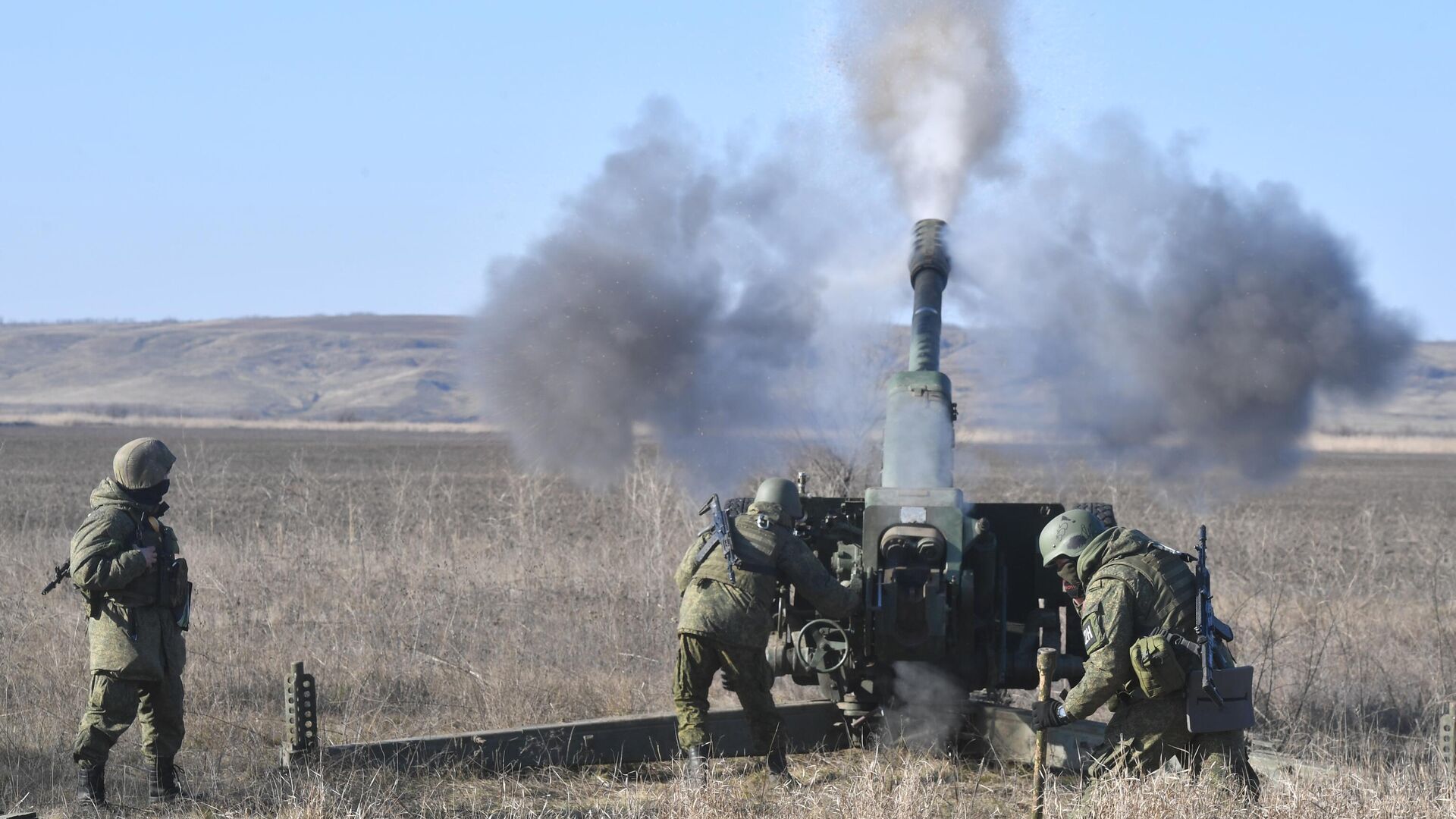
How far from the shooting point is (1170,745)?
6.59m

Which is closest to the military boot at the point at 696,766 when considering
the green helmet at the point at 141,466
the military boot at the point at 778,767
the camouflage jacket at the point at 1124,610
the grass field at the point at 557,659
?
the grass field at the point at 557,659

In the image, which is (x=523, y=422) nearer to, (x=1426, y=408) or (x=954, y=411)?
A: (x=954, y=411)

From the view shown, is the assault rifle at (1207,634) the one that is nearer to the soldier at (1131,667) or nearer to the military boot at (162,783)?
the soldier at (1131,667)

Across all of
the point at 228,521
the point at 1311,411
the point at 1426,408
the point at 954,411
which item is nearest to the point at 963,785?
the point at 954,411

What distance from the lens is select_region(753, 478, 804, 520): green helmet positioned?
8.02 metres

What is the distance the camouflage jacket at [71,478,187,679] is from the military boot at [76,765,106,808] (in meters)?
0.45

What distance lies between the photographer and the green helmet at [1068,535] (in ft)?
22.6

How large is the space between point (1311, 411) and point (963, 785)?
16.6 ft

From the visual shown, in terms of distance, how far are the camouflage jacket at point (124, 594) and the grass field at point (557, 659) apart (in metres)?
0.69

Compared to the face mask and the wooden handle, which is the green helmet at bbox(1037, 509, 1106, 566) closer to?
the face mask

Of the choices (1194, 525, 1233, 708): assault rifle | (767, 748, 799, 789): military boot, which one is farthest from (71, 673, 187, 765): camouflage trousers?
(1194, 525, 1233, 708): assault rifle

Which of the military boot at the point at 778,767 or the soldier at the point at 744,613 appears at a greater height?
the soldier at the point at 744,613

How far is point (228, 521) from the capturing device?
18844mm

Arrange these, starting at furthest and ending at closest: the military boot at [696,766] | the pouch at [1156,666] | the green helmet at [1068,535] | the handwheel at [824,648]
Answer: the handwheel at [824,648]
the military boot at [696,766]
the green helmet at [1068,535]
the pouch at [1156,666]
